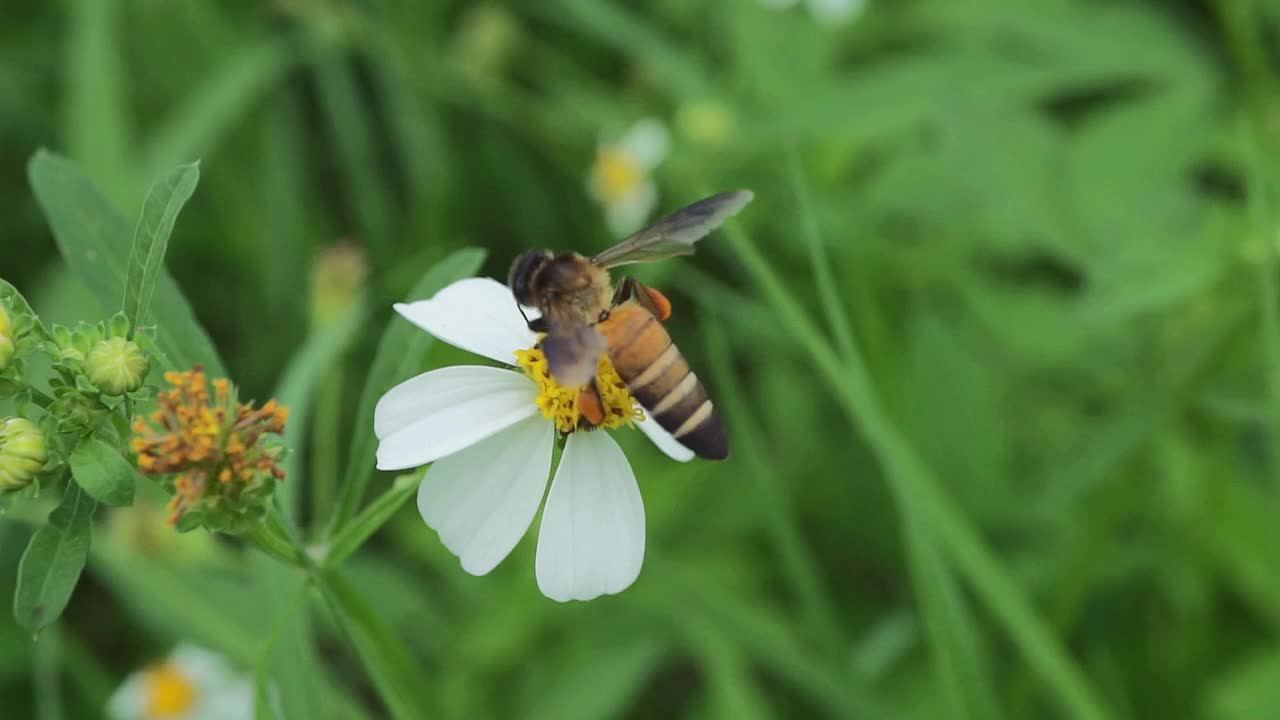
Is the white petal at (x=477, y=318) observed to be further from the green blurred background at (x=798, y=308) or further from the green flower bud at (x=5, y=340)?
the green blurred background at (x=798, y=308)

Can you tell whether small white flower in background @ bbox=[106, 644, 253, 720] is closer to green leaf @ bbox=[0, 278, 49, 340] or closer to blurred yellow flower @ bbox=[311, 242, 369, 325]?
blurred yellow flower @ bbox=[311, 242, 369, 325]

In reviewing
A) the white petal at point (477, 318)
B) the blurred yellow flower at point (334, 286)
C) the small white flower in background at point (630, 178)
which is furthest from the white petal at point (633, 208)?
the white petal at point (477, 318)

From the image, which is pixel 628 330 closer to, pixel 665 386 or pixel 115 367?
pixel 665 386

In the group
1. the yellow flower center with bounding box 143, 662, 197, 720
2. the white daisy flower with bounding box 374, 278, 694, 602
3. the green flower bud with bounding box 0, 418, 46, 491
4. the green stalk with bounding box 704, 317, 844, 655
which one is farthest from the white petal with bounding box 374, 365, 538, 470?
the yellow flower center with bounding box 143, 662, 197, 720

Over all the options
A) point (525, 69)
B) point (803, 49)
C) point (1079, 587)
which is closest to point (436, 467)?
point (1079, 587)

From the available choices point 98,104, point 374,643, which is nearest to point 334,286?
point 98,104

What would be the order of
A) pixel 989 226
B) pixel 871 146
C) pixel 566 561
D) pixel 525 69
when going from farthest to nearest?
pixel 525 69 < pixel 871 146 < pixel 989 226 < pixel 566 561

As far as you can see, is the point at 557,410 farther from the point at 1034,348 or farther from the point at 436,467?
the point at 1034,348
